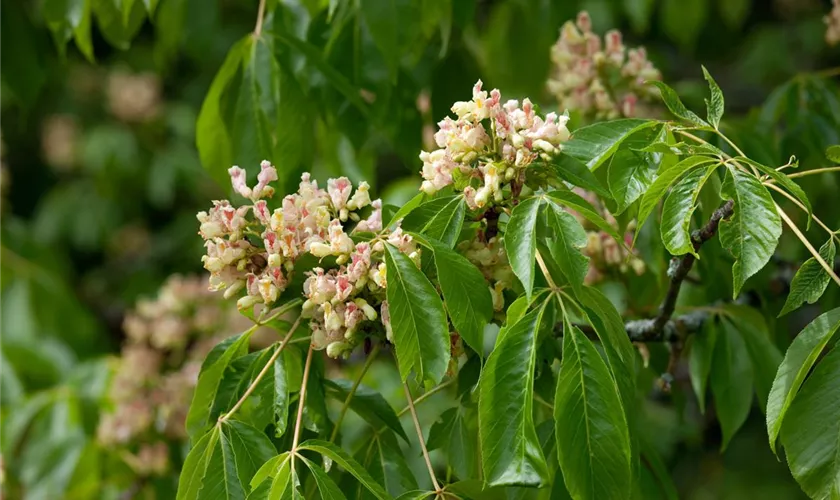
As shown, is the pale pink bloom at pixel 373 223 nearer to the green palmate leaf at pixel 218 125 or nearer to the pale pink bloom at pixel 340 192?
the pale pink bloom at pixel 340 192

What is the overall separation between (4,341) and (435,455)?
1.64 metres

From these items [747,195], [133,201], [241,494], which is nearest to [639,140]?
[747,195]

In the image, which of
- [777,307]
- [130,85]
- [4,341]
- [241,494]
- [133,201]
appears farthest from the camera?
[133,201]

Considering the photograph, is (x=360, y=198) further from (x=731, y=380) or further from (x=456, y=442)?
(x=731, y=380)

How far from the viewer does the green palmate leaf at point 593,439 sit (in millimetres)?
1249

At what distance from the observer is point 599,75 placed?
2281 mm

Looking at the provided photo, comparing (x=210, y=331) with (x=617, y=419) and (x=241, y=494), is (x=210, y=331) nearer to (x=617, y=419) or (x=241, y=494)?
(x=241, y=494)

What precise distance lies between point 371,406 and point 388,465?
97 mm

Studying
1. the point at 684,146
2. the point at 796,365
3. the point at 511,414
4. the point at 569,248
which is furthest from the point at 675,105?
the point at 511,414

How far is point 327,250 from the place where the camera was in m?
1.40

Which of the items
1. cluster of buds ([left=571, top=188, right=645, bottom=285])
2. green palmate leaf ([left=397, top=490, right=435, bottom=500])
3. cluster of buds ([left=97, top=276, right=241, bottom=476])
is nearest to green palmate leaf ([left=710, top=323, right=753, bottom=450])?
cluster of buds ([left=571, top=188, right=645, bottom=285])

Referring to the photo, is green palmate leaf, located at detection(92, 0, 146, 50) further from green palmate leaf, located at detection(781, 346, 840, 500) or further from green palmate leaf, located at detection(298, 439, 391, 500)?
green palmate leaf, located at detection(781, 346, 840, 500)

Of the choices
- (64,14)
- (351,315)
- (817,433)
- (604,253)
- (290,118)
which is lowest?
(817,433)

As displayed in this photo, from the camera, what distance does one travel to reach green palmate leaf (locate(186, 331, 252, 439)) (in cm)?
154
